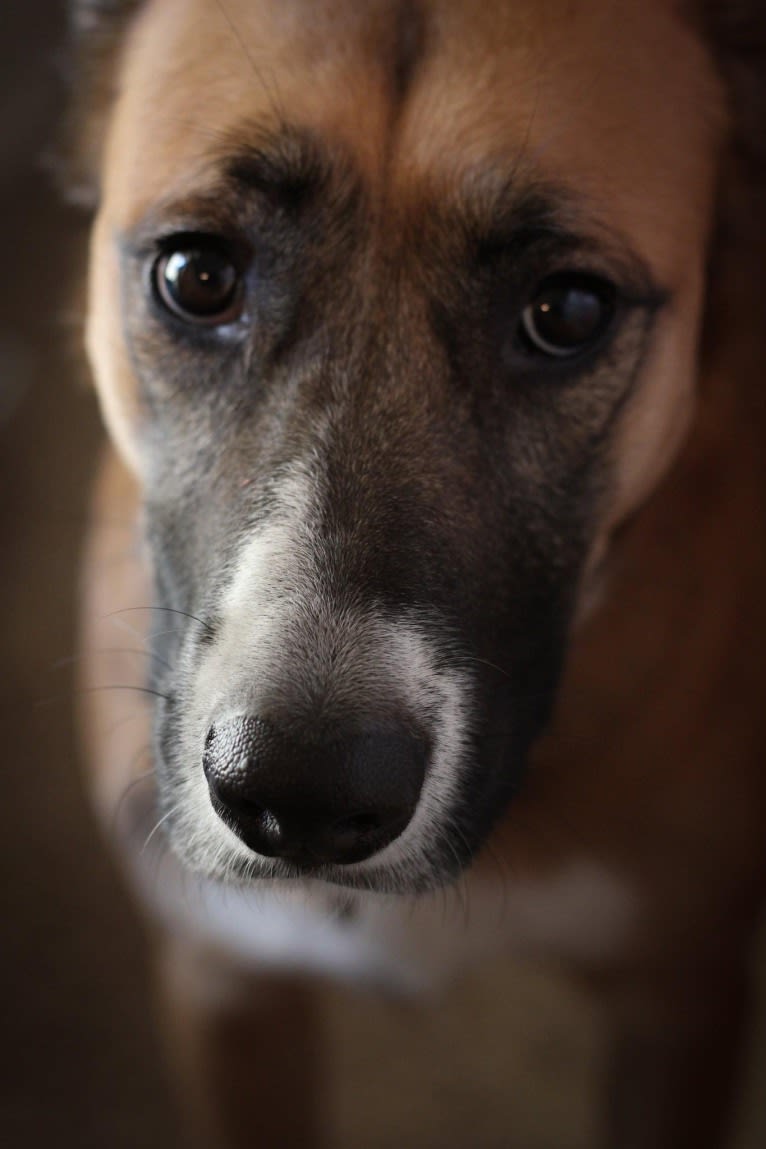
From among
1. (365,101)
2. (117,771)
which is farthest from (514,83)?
(117,771)

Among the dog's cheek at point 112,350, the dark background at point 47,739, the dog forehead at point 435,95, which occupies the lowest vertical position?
the dark background at point 47,739

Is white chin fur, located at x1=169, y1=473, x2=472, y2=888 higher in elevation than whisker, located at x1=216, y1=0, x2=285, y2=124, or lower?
lower

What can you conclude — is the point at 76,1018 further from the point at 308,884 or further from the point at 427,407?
the point at 427,407

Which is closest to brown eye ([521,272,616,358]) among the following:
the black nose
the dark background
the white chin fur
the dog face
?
the dog face

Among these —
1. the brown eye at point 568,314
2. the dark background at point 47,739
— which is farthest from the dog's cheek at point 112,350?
the brown eye at point 568,314

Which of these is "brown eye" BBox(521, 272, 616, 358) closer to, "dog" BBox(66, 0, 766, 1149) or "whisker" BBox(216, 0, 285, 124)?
"dog" BBox(66, 0, 766, 1149)

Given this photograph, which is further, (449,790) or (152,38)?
(152,38)

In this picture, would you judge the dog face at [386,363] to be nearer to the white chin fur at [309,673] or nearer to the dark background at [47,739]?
the white chin fur at [309,673]
